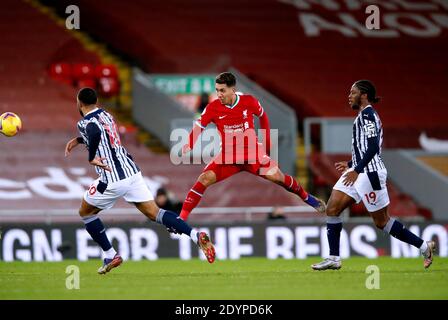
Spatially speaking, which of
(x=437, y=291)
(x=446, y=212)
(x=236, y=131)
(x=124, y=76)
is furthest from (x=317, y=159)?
(x=437, y=291)

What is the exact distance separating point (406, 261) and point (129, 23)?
10.8m

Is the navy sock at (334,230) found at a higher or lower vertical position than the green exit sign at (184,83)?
lower

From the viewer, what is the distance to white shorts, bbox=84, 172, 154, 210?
37.0ft

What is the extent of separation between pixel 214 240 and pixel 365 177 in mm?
5786

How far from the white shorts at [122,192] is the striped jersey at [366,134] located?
2.26 metres

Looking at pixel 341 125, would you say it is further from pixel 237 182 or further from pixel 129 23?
pixel 129 23

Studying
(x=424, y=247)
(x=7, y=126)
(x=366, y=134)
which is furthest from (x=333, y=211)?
(x=7, y=126)

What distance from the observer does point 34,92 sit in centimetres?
2112

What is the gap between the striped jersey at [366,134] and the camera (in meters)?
10.9

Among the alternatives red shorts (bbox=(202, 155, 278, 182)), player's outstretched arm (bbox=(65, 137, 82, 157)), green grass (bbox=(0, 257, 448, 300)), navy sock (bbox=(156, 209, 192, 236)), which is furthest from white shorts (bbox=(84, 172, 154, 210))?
red shorts (bbox=(202, 155, 278, 182))

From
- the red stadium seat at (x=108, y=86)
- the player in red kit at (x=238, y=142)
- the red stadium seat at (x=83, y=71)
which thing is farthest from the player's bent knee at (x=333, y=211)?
the red stadium seat at (x=83, y=71)

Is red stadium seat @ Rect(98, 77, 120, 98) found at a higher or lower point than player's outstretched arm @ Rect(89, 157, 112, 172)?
higher

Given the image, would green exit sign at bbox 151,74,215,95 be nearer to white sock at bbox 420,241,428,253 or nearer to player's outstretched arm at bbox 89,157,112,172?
player's outstretched arm at bbox 89,157,112,172

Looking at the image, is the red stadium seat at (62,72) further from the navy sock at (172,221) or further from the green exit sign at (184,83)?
the navy sock at (172,221)
